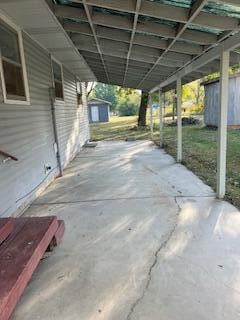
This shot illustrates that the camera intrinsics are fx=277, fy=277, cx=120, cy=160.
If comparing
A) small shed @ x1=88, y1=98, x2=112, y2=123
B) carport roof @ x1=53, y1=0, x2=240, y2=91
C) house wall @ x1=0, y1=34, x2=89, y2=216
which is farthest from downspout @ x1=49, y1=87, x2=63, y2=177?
small shed @ x1=88, y1=98, x2=112, y2=123

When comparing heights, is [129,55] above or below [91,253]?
above

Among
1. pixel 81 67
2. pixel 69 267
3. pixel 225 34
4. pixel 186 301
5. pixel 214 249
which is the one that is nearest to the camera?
pixel 186 301

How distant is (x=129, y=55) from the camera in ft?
21.0

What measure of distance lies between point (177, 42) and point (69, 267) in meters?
4.02

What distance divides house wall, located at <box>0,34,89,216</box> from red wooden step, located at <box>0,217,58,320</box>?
32.5 inches

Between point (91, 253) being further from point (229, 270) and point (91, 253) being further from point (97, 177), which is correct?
point (97, 177)

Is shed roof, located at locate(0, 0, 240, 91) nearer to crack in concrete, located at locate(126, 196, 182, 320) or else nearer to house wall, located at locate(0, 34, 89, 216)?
house wall, located at locate(0, 34, 89, 216)

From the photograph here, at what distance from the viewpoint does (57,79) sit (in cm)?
737

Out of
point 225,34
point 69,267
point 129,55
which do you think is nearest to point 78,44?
point 129,55

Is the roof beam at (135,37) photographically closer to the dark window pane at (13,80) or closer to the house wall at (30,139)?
the house wall at (30,139)

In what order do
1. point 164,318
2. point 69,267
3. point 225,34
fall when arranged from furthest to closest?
point 225,34
point 69,267
point 164,318

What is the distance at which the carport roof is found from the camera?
132 inches


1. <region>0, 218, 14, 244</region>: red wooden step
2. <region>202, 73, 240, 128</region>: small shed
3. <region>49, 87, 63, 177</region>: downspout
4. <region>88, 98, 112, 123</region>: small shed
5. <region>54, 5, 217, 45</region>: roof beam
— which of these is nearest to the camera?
<region>0, 218, 14, 244</region>: red wooden step

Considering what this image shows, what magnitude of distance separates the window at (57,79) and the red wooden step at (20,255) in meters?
4.86
